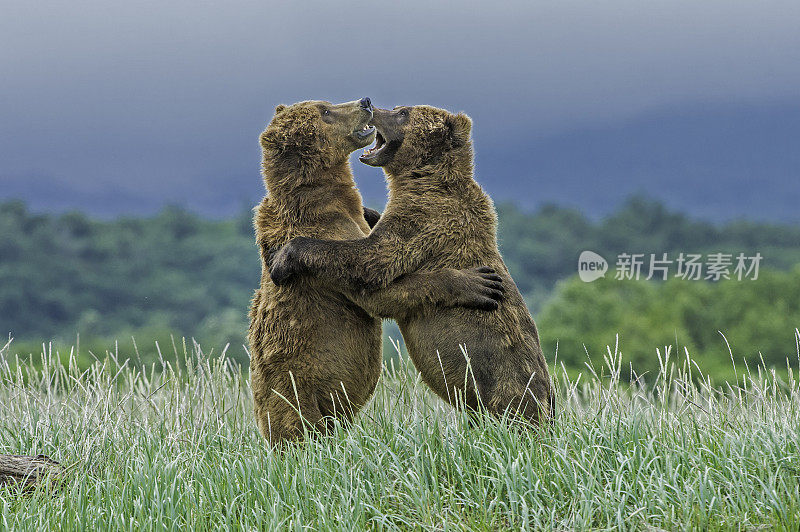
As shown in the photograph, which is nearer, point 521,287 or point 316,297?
point 316,297

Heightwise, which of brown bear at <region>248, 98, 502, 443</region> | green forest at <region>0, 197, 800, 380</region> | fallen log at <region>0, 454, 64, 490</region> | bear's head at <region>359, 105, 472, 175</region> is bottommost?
green forest at <region>0, 197, 800, 380</region>

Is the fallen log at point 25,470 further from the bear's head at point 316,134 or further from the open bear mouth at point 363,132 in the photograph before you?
the open bear mouth at point 363,132

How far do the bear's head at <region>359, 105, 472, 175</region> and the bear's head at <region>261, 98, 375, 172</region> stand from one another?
0.09 m

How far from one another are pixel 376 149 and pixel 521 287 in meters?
27.1

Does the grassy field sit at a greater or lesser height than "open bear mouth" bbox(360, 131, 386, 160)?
lesser

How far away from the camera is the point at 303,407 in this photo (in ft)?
15.5

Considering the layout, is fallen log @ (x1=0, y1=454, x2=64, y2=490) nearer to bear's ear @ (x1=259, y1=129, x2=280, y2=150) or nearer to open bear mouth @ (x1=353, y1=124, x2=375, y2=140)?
bear's ear @ (x1=259, y1=129, x2=280, y2=150)

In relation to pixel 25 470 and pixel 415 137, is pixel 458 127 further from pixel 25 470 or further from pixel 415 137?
pixel 25 470

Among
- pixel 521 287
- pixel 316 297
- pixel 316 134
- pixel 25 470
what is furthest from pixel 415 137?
pixel 521 287

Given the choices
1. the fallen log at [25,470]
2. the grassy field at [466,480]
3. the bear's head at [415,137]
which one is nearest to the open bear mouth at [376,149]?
the bear's head at [415,137]

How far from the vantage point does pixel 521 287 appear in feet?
104

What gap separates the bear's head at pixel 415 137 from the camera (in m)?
4.82

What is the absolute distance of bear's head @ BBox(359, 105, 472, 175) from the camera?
4.82 m

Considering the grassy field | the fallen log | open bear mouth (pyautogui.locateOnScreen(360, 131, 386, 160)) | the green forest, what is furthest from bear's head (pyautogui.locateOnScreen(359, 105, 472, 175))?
the green forest
